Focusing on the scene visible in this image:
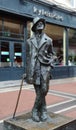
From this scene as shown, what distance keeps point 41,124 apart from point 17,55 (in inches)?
407

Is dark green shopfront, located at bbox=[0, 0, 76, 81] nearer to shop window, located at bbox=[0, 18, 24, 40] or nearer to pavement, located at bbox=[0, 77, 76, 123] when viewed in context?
shop window, located at bbox=[0, 18, 24, 40]

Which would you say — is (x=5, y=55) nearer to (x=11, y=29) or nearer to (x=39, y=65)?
(x=11, y=29)

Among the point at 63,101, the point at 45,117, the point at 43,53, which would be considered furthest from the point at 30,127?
the point at 63,101

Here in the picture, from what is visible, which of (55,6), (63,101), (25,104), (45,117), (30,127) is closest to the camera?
(30,127)

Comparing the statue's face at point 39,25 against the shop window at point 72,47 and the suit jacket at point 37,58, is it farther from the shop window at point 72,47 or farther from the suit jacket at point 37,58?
the shop window at point 72,47

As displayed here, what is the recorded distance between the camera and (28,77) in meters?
5.15

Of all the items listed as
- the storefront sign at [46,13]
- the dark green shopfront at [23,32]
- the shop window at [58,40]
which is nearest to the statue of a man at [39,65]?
the dark green shopfront at [23,32]

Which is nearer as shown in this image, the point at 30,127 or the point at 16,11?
the point at 30,127

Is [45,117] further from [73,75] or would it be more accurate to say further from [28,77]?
[73,75]

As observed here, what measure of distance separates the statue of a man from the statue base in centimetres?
14

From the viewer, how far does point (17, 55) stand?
15.2 meters

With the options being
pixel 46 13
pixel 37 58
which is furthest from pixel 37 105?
pixel 46 13

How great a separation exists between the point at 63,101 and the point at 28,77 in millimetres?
5042

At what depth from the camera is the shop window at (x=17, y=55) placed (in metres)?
15.1
